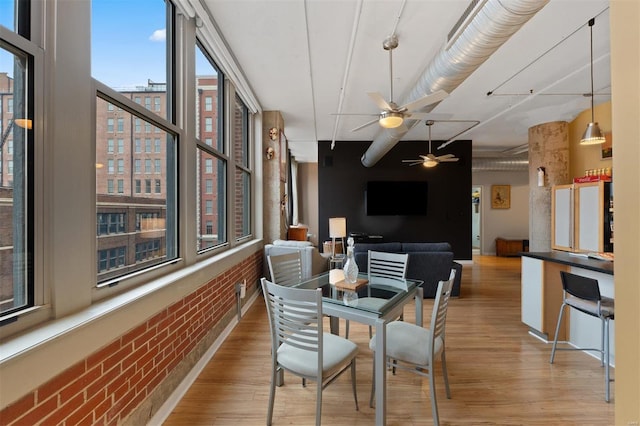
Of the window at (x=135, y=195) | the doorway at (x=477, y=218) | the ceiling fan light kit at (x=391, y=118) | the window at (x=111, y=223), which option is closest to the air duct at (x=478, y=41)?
the ceiling fan light kit at (x=391, y=118)

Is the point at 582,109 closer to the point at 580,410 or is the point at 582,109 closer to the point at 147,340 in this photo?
the point at 580,410

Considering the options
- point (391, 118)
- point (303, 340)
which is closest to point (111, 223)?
point (303, 340)

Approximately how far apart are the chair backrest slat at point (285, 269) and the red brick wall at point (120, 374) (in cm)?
64

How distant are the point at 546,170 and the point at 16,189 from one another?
24.4 ft

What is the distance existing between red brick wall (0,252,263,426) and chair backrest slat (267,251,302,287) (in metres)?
0.64

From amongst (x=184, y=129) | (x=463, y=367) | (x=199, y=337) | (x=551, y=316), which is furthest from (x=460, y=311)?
(x=184, y=129)

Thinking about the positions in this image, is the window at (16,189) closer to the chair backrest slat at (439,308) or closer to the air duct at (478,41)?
the chair backrest slat at (439,308)

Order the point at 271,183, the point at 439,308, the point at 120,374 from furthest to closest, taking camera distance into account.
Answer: the point at 271,183 < the point at 439,308 < the point at 120,374

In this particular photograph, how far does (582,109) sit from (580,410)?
5.45m

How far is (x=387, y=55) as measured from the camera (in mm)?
3281

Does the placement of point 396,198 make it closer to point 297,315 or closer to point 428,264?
point 428,264

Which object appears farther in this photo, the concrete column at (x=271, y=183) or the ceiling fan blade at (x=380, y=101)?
the concrete column at (x=271, y=183)

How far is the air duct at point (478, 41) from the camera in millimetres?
1853

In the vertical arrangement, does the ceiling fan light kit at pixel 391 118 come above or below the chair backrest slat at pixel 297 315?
above
